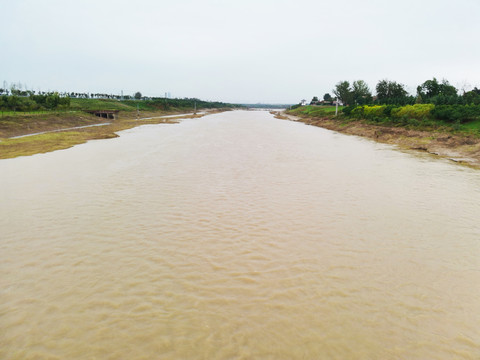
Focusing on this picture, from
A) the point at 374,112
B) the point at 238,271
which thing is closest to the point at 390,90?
the point at 374,112

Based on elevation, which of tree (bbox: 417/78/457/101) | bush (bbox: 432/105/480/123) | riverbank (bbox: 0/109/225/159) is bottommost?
riverbank (bbox: 0/109/225/159)

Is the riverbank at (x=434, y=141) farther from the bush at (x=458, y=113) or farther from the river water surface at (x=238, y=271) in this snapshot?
the river water surface at (x=238, y=271)

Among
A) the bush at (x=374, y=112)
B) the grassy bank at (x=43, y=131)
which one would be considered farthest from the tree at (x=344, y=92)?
the grassy bank at (x=43, y=131)

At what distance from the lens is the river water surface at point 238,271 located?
175 inches

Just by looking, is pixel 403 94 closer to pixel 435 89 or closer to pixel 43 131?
pixel 435 89

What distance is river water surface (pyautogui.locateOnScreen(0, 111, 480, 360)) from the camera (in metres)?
4.45

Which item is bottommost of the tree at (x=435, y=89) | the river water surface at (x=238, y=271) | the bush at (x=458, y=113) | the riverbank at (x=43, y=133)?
the river water surface at (x=238, y=271)

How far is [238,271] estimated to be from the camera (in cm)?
626

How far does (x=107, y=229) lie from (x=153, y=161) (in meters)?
11.5

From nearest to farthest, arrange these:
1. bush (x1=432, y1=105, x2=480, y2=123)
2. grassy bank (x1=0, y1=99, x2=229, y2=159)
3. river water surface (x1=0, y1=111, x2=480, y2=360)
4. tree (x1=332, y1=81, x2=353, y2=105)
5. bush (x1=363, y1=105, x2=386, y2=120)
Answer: river water surface (x1=0, y1=111, x2=480, y2=360)
grassy bank (x1=0, y1=99, x2=229, y2=159)
bush (x1=432, y1=105, x2=480, y2=123)
bush (x1=363, y1=105, x2=386, y2=120)
tree (x1=332, y1=81, x2=353, y2=105)

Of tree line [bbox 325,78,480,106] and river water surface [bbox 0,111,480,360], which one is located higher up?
tree line [bbox 325,78,480,106]

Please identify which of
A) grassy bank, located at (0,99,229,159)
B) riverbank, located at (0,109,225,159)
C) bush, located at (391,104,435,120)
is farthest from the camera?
bush, located at (391,104,435,120)

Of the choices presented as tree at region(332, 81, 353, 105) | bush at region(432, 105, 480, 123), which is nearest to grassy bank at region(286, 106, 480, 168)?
bush at region(432, 105, 480, 123)

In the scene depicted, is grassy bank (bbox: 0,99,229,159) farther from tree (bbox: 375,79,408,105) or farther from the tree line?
tree (bbox: 375,79,408,105)
